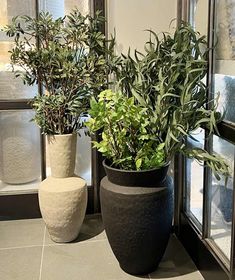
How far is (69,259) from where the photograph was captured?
2.54 m

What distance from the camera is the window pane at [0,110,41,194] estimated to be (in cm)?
308

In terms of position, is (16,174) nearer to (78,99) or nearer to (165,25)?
(78,99)

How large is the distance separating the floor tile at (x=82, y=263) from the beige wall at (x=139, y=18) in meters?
1.35

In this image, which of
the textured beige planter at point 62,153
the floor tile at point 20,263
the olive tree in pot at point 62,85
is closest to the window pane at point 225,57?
the olive tree in pot at point 62,85

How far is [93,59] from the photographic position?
2625 mm

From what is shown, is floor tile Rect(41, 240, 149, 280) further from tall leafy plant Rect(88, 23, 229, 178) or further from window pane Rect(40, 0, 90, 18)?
window pane Rect(40, 0, 90, 18)

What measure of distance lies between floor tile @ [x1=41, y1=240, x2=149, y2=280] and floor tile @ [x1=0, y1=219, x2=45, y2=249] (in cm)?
18

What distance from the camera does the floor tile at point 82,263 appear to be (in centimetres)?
236

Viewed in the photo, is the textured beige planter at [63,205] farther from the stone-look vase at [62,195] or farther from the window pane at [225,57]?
the window pane at [225,57]

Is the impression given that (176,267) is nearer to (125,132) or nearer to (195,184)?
(195,184)

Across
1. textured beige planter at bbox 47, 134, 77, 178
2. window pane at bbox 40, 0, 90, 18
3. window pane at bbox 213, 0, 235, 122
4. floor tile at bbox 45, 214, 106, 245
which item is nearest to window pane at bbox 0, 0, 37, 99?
window pane at bbox 40, 0, 90, 18

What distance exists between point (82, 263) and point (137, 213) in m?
0.59

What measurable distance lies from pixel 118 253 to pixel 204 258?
1.58 ft

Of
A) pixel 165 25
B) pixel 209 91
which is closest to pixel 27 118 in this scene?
pixel 165 25
